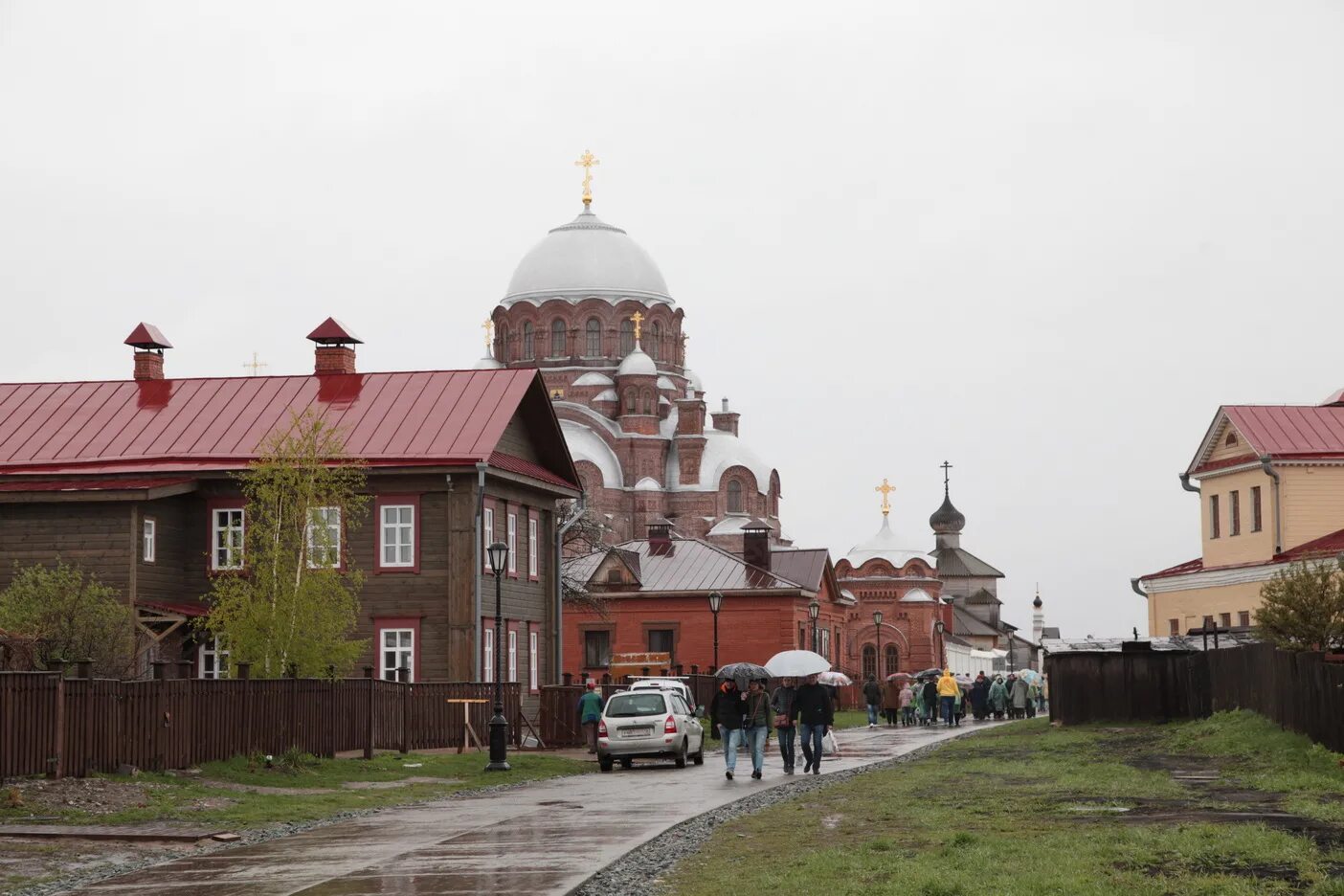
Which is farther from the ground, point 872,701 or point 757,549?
point 757,549

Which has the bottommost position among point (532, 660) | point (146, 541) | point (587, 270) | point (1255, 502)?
point (532, 660)

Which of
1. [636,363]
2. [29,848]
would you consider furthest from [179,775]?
[636,363]

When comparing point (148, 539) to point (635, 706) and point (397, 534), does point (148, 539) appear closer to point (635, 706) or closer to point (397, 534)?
point (397, 534)

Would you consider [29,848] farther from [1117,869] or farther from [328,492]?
[328,492]

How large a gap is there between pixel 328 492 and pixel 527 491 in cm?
727

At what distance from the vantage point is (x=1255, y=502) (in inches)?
1799

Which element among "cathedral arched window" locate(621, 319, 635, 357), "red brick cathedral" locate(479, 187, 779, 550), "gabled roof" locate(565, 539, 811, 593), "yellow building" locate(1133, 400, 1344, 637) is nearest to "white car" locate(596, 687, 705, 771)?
"yellow building" locate(1133, 400, 1344, 637)

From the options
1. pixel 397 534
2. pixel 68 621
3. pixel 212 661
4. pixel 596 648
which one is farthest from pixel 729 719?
pixel 596 648

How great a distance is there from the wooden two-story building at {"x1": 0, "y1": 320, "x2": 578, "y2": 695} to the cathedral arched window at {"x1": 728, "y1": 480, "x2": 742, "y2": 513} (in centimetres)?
5223

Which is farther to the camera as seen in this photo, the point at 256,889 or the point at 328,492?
the point at 328,492

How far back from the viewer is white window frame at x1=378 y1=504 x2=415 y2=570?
3778cm

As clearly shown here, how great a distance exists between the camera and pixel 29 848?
16078 mm

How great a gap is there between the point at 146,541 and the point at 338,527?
144 inches

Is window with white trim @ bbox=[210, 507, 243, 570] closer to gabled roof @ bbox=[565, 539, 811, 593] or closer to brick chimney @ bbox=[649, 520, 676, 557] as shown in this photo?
gabled roof @ bbox=[565, 539, 811, 593]
